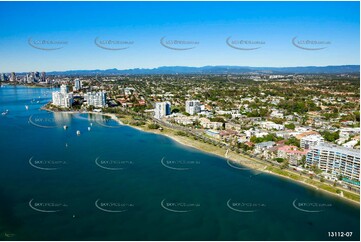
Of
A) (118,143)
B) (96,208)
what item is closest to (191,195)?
(96,208)

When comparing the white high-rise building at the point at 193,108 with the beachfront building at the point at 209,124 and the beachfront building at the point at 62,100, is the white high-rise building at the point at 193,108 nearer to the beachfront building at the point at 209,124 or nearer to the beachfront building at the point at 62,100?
the beachfront building at the point at 209,124

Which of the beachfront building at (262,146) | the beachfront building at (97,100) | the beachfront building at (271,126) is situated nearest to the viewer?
the beachfront building at (262,146)

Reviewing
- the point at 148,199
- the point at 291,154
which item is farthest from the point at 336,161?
the point at 148,199

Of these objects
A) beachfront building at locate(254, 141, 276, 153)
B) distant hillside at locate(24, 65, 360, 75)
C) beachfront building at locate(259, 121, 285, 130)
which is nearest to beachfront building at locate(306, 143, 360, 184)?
beachfront building at locate(254, 141, 276, 153)

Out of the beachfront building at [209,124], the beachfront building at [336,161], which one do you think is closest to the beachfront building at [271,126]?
the beachfront building at [209,124]

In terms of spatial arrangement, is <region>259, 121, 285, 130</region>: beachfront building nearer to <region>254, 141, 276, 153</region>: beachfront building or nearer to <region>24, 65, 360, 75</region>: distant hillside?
<region>254, 141, 276, 153</region>: beachfront building

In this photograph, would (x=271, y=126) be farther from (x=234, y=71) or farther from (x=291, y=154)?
(x=234, y=71)

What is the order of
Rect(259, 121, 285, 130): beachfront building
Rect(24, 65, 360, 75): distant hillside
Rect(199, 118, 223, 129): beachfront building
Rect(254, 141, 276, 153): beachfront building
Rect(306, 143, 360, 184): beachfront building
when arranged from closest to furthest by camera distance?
Rect(306, 143, 360, 184): beachfront building → Rect(254, 141, 276, 153): beachfront building → Rect(259, 121, 285, 130): beachfront building → Rect(199, 118, 223, 129): beachfront building → Rect(24, 65, 360, 75): distant hillside
